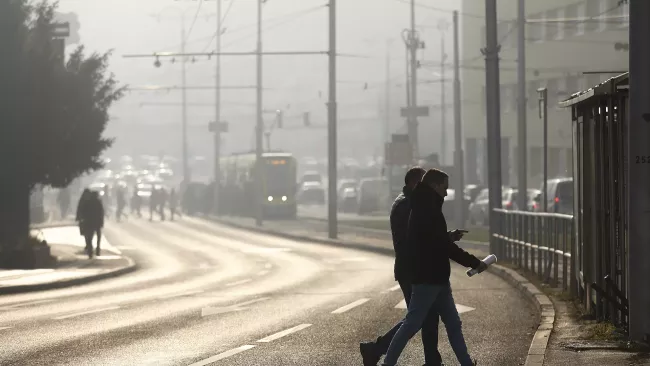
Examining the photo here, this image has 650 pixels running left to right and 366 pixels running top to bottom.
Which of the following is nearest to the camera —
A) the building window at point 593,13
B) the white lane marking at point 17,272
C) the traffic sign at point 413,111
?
the white lane marking at point 17,272

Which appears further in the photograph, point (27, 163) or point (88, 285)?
point (27, 163)

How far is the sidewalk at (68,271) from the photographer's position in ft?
77.5

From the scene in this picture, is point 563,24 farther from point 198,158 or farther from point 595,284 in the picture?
point 198,158

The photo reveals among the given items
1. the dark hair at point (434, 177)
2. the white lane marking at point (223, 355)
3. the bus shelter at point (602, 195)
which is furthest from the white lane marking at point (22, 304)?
A: the dark hair at point (434, 177)

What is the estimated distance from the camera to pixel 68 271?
27.8m

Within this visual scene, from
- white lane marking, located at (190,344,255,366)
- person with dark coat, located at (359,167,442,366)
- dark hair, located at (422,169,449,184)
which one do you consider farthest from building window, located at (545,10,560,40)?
dark hair, located at (422,169,449,184)

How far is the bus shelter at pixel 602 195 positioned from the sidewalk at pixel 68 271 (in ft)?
33.4

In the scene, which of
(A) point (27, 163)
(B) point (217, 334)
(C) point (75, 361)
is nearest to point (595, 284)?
(B) point (217, 334)

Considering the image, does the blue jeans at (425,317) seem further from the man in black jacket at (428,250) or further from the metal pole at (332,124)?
the metal pole at (332,124)

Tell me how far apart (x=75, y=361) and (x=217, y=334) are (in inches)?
115

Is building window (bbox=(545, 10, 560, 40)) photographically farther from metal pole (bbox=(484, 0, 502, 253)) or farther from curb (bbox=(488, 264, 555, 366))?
curb (bbox=(488, 264, 555, 366))

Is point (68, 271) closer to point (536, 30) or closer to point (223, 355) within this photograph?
point (223, 355)

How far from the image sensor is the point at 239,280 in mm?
26609

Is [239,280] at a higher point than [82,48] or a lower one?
lower
